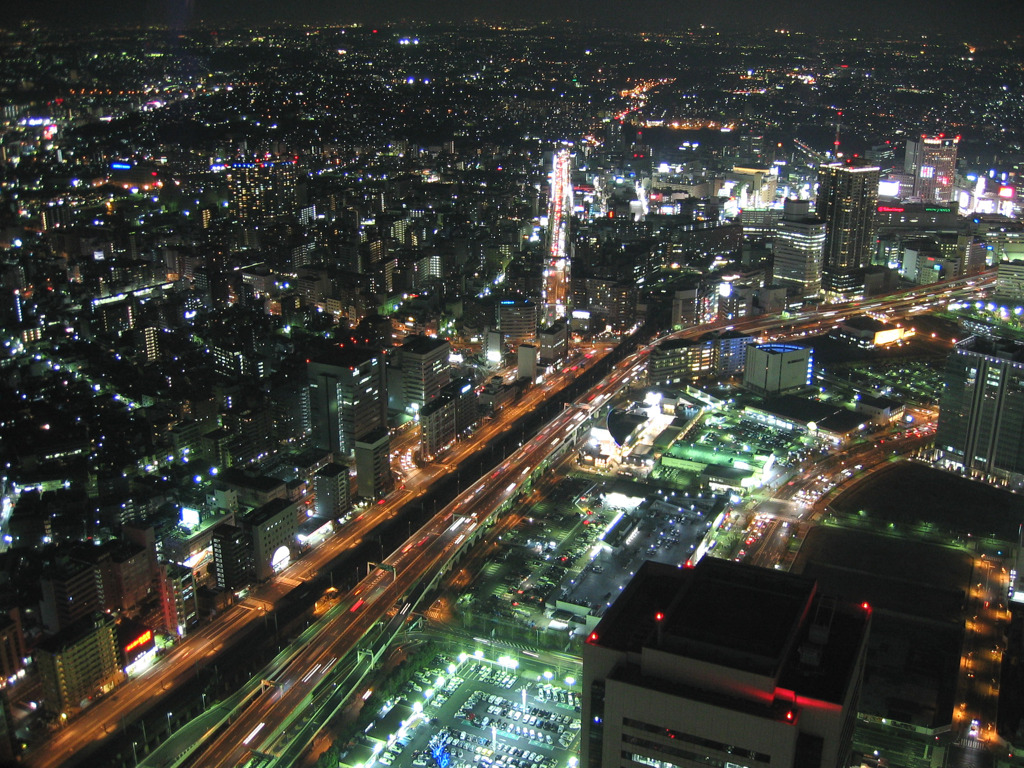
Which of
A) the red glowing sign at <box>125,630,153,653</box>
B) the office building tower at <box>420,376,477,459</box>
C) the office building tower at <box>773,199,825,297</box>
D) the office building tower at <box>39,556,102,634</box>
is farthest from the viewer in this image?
the office building tower at <box>773,199,825,297</box>

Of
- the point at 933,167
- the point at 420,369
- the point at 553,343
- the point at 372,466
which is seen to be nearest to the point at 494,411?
the point at 420,369

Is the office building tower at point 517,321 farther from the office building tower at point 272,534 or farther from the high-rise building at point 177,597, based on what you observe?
the high-rise building at point 177,597

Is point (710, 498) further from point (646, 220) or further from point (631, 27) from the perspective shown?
point (631, 27)

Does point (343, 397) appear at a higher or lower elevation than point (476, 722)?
higher

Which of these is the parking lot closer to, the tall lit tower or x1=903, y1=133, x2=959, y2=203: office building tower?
the tall lit tower

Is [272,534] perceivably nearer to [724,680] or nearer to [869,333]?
[724,680]

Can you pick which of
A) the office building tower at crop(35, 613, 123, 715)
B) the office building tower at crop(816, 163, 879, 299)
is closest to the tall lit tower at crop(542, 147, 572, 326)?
the office building tower at crop(816, 163, 879, 299)
